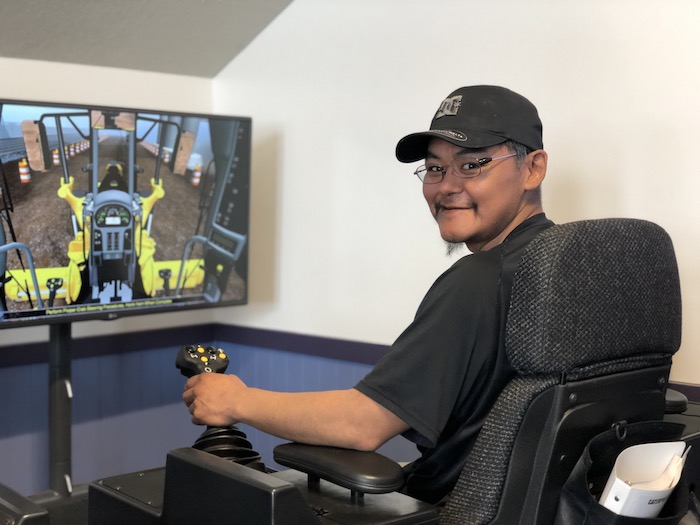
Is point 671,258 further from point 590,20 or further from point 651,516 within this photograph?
point 590,20

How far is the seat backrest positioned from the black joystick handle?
1.93 ft

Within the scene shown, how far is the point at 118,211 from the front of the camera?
9.86 ft

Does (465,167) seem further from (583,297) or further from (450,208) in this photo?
(583,297)

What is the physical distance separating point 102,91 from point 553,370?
8.10 feet

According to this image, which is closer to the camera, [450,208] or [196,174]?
[450,208]

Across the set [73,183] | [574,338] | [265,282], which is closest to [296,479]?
[574,338]

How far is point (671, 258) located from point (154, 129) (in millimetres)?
1934

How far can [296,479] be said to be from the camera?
5.65 feet

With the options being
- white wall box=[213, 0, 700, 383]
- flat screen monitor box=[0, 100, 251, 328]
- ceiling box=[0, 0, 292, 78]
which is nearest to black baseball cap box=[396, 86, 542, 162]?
white wall box=[213, 0, 700, 383]

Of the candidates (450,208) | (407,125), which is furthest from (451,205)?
(407,125)

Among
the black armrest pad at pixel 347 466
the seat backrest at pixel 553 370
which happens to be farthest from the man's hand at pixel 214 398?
the seat backrest at pixel 553 370

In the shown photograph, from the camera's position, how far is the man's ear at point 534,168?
189 cm

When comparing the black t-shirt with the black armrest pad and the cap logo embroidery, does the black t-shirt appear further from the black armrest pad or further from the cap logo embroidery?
the cap logo embroidery

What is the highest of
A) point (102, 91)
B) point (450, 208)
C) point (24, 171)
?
point (102, 91)
